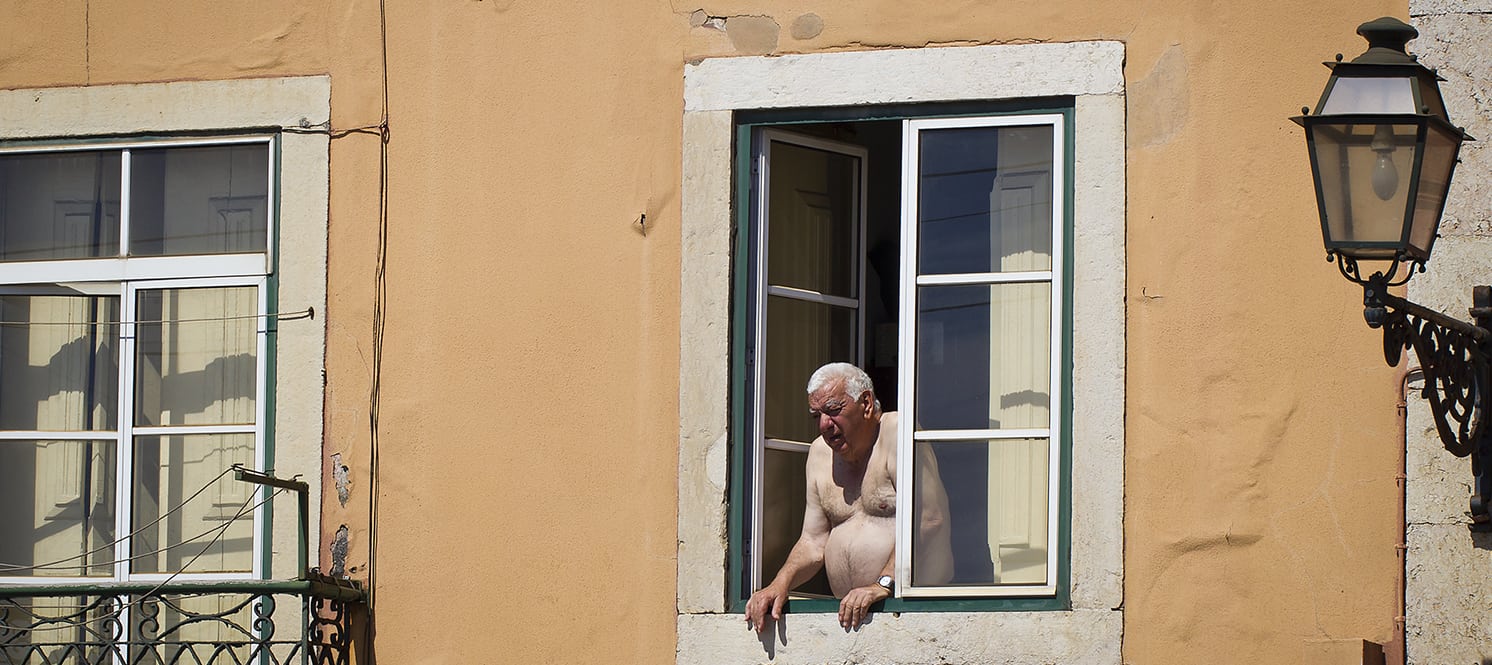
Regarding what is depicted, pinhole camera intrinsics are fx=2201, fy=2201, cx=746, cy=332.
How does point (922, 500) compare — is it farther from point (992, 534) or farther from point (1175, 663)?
point (1175, 663)

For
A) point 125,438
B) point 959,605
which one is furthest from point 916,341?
point 125,438

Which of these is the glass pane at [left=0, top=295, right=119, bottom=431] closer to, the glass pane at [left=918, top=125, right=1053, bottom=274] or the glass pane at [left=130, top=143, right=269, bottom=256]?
the glass pane at [left=130, top=143, right=269, bottom=256]

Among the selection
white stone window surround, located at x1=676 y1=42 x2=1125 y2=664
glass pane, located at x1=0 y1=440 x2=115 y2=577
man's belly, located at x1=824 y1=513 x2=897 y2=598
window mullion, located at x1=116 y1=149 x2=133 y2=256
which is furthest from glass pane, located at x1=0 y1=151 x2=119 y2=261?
man's belly, located at x1=824 y1=513 x2=897 y2=598

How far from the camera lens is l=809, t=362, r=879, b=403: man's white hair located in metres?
6.22

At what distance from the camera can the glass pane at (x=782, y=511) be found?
627 centimetres

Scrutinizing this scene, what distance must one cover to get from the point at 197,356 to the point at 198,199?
1.57 feet

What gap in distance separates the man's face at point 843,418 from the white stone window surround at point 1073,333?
0.27 meters

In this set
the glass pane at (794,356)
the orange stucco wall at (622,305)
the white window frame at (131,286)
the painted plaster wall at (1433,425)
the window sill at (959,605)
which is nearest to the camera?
the painted plaster wall at (1433,425)

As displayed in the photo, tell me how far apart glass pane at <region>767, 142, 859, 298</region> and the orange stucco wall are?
0.34 m

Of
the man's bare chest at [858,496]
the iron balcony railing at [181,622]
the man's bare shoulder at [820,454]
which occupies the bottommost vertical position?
the iron balcony railing at [181,622]

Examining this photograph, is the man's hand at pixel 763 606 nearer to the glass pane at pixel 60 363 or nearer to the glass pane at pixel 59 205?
the glass pane at pixel 60 363

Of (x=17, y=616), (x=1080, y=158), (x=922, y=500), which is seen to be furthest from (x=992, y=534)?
(x=17, y=616)

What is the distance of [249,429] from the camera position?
21.4 ft

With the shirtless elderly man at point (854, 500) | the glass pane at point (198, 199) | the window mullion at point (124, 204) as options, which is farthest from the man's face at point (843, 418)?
the window mullion at point (124, 204)
